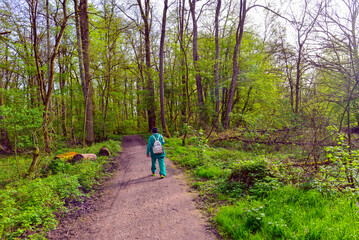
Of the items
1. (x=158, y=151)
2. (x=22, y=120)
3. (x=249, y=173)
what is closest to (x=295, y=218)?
(x=249, y=173)

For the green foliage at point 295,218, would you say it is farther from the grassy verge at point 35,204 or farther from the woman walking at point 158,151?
the grassy verge at point 35,204

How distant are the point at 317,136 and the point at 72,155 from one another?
9.15m

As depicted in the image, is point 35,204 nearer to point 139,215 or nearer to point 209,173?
point 139,215

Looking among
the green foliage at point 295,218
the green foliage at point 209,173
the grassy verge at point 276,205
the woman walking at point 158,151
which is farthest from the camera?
the woman walking at point 158,151

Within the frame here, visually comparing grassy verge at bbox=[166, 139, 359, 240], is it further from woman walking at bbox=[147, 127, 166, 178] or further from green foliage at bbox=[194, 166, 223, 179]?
woman walking at bbox=[147, 127, 166, 178]

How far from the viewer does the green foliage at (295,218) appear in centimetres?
244

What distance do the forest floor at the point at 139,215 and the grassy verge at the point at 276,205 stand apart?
1.43 ft

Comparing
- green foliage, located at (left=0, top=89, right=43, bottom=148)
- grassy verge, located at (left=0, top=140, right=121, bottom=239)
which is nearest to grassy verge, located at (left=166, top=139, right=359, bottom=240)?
grassy verge, located at (left=0, top=140, right=121, bottom=239)

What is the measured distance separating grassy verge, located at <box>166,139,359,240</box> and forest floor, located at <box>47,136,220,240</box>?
436 mm

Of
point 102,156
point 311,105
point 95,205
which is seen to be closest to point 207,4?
point 311,105

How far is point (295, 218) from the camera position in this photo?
2.81 meters

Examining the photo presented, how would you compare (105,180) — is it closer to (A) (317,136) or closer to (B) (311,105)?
(A) (317,136)

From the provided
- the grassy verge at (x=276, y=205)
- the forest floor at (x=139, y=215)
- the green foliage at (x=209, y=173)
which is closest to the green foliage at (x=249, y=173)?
the grassy verge at (x=276, y=205)

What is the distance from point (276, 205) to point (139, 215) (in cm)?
266
